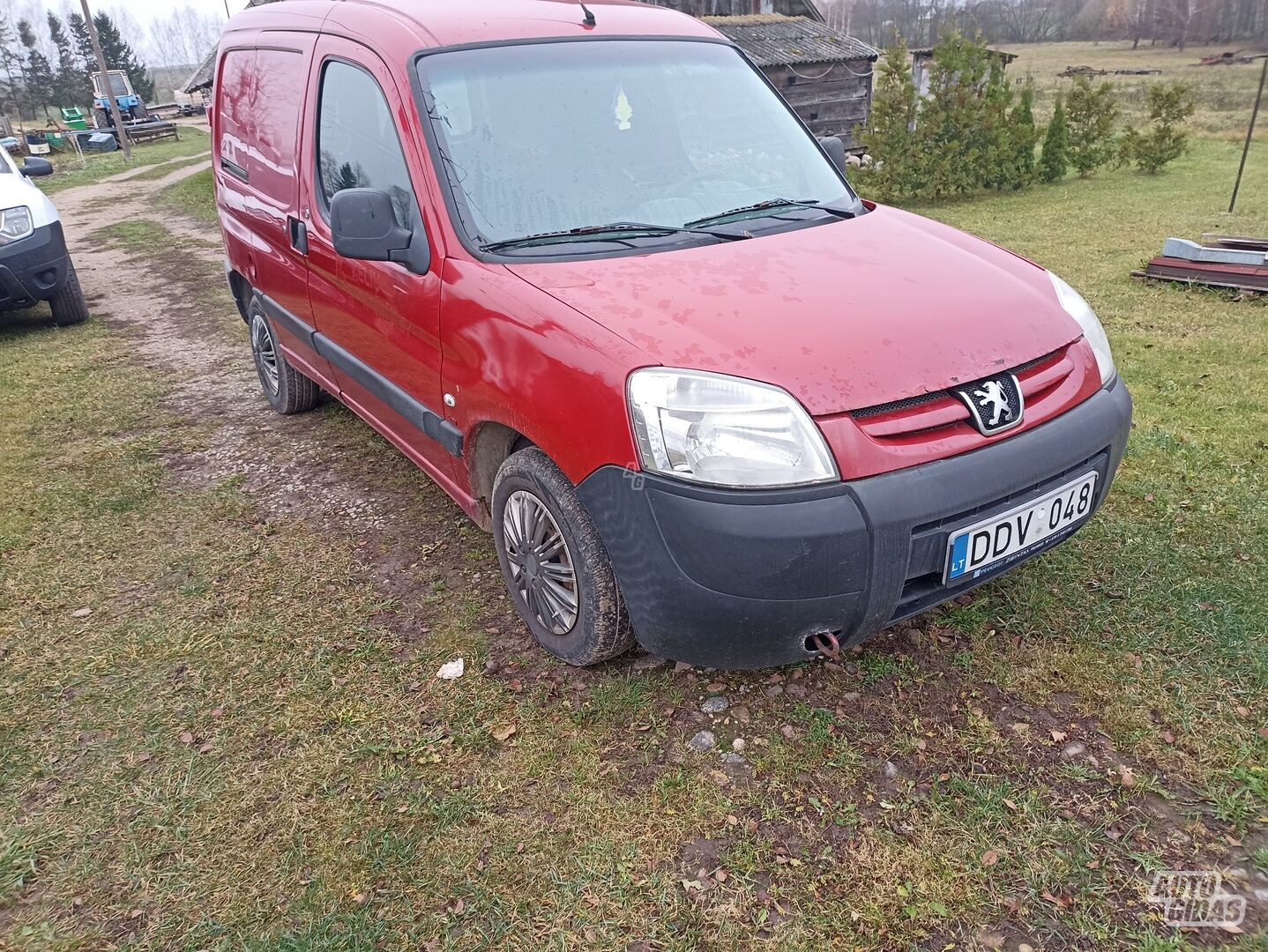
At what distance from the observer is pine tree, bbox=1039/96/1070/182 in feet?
42.9

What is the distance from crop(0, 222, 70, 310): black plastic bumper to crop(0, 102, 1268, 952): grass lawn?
3.84 meters

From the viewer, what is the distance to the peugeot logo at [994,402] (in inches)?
88.7

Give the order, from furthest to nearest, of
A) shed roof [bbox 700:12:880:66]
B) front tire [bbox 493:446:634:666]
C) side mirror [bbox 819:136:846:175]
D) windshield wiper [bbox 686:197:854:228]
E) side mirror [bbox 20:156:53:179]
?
shed roof [bbox 700:12:880:66] → side mirror [bbox 20:156:53:179] → side mirror [bbox 819:136:846:175] → windshield wiper [bbox 686:197:854:228] → front tire [bbox 493:446:634:666]

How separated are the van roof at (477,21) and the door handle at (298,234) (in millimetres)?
806

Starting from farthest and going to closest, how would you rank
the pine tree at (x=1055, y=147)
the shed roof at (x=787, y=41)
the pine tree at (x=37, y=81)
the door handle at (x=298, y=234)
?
1. the pine tree at (x=37, y=81)
2. the shed roof at (x=787, y=41)
3. the pine tree at (x=1055, y=147)
4. the door handle at (x=298, y=234)

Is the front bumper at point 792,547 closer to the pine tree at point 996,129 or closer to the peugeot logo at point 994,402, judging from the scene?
the peugeot logo at point 994,402

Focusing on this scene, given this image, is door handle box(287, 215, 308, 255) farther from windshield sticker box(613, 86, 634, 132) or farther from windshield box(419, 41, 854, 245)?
windshield sticker box(613, 86, 634, 132)

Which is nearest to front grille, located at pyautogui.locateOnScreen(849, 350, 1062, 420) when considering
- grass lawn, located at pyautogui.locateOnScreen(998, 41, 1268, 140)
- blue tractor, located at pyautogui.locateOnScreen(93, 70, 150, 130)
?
grass lawn, located at pyautogui.locateOnScreen(998, 41, 1268, 140)

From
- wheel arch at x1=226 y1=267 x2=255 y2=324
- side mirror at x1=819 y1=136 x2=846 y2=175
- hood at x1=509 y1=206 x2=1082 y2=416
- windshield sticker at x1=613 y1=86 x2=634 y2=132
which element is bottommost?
wheel arch at x1=226 y1=267 x2=255 y2=324

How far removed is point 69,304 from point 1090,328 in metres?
8.22

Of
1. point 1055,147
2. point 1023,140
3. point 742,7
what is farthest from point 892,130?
point 742,7

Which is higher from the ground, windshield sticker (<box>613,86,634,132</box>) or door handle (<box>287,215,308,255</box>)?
windshield sticker (<box>613,86,634,132</box>)

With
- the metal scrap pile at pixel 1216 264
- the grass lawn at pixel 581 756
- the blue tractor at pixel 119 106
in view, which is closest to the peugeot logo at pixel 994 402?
the grass lawn at pixel 581 756

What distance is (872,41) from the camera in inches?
1679
